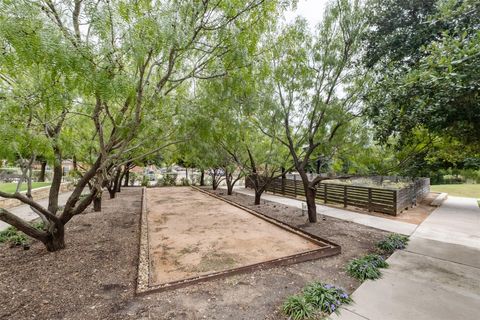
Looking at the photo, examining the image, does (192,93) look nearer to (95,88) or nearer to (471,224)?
(95,88)

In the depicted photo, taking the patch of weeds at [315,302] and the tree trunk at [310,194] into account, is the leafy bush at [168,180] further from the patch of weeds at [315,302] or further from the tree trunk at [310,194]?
the patch of weeds at [315,302]

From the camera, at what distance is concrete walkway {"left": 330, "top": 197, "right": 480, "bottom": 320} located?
2.84 metres

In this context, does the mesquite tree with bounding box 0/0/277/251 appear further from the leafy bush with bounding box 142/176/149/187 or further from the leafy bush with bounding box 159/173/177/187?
the leafy bush with bounding box 142/176/149/187

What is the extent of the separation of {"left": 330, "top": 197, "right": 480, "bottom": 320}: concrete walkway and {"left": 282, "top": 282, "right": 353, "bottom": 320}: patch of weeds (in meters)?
0.13

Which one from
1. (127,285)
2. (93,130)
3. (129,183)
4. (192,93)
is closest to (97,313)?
(127,285)

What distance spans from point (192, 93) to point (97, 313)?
16.9 feet

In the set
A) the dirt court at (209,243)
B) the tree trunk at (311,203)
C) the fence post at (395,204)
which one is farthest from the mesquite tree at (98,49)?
the fence post at (395,204)

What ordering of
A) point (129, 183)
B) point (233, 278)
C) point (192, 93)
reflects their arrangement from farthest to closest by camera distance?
point (129, 183), point (192, 93), point (233, 278)

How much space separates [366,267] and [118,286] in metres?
4.16

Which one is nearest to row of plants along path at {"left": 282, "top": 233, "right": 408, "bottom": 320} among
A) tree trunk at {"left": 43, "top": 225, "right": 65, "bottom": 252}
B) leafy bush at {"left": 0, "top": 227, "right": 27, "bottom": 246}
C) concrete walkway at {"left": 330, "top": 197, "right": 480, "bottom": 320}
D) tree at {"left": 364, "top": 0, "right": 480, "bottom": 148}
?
concrete walkway at {"left": 330, "top": 197, "right": 480, "bottom": 320}

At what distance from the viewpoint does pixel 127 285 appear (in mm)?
3500

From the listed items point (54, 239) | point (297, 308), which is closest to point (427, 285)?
point (297, 308)

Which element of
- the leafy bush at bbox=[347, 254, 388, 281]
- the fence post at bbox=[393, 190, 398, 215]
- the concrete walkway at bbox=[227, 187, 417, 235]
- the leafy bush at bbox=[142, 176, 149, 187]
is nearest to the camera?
the leafy bush at bbox=[347, 254, 388, 281]

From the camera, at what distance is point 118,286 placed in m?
3.48
